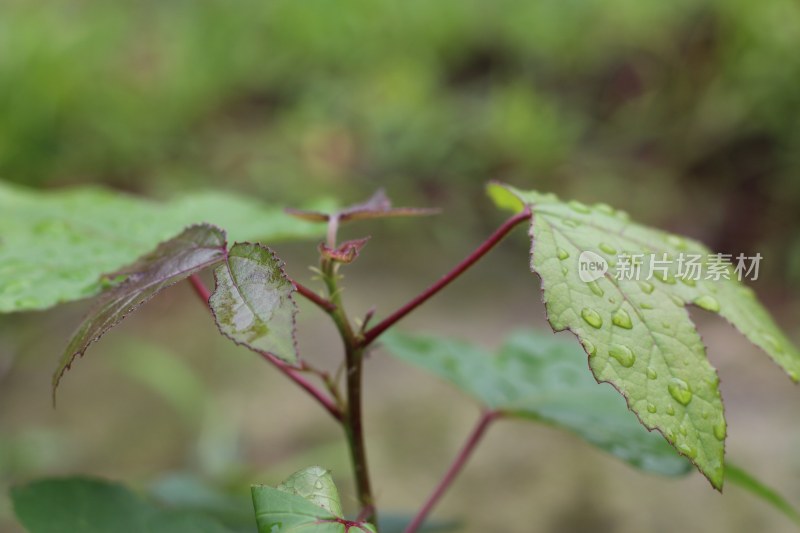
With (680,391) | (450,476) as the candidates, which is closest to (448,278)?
(680,391)

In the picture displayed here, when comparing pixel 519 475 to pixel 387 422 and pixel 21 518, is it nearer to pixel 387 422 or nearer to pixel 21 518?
pixel 387 422

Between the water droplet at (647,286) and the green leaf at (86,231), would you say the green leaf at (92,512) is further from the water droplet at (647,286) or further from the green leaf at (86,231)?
the water droplet at (647,286)

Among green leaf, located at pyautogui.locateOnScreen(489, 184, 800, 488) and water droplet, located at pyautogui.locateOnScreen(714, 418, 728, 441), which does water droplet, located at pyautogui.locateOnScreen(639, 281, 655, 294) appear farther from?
water droplet, located at pyautogui.locateOnScreen(714, 418, 728, 441)

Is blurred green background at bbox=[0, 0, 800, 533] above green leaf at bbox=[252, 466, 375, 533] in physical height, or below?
above

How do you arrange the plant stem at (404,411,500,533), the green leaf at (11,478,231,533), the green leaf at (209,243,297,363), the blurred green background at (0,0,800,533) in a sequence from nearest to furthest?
the green leaf at (209,243,297,363), the green leaf at (11,478,231,533), the plant stem at (404,411,500,533), the blurred green background at (0,0,800,533)

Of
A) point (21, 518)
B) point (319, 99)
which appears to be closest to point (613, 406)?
point (21, 518)

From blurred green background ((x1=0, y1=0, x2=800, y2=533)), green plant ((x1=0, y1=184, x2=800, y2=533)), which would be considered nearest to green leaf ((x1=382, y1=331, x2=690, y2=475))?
green plant ((x1=0, y1=184, x2=800, y2=533))
